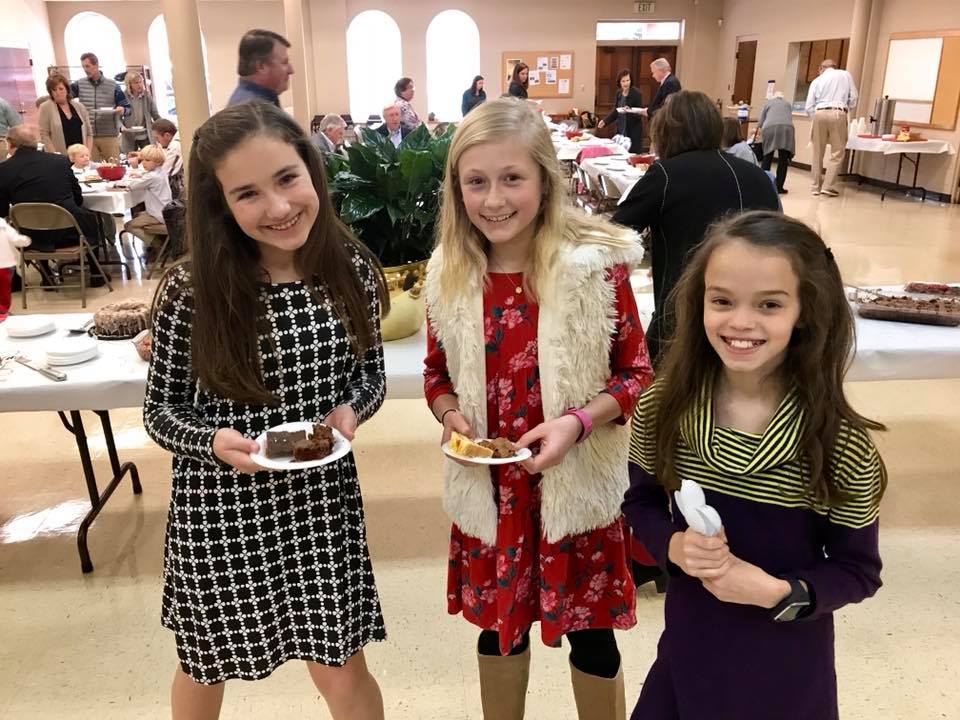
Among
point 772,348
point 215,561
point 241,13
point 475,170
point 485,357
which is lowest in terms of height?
point 215,561

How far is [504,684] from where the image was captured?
1.54m

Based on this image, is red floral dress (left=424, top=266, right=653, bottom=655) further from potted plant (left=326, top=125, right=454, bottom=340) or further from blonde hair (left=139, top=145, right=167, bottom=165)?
blonde hair (left=139, top=145, right=167, bottom=165)

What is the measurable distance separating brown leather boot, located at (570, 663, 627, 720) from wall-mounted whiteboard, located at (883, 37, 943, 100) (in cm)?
1042

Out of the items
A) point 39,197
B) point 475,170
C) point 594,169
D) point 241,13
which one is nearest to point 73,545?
point 475,170

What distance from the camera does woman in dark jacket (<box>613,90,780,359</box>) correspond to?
266cm

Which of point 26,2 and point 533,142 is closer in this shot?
point 533,142

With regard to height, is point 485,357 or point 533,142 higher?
point 533,142

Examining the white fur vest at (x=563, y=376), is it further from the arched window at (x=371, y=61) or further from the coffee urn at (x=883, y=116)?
the arched window at (x=371, y=61)

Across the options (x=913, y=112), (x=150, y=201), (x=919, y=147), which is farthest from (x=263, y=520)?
(x=913, y=112)

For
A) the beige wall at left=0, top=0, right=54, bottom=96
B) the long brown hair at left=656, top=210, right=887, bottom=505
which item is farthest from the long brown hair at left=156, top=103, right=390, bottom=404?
the beige wall at left=0, top=0, right=54, bottom=96

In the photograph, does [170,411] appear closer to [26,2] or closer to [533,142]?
[533,142]

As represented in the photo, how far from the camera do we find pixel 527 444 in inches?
52.5

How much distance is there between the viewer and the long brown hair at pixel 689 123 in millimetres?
2742

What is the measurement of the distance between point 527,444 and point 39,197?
540 cm
